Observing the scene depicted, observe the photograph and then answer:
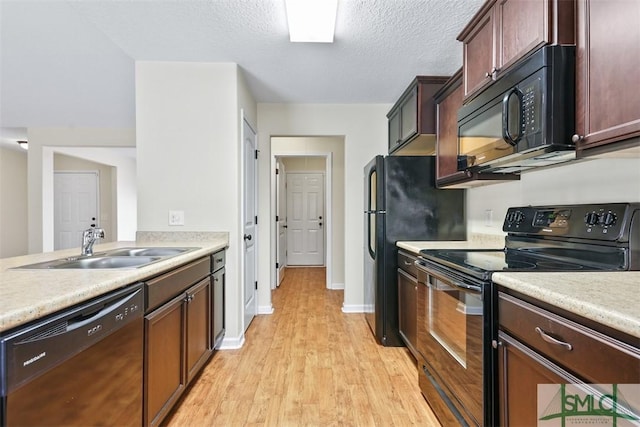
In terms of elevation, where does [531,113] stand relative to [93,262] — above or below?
above

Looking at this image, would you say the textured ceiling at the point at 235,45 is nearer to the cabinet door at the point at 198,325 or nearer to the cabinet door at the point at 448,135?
the cabinet door at the point at 448,135

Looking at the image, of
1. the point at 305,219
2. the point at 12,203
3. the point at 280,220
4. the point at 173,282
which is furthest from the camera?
the point at 305,219

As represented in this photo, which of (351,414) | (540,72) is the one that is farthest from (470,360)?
(540,72)

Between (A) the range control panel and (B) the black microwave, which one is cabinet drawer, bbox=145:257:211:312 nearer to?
(B) the black microwave

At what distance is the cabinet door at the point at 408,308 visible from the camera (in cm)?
224

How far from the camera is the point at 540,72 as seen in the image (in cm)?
123

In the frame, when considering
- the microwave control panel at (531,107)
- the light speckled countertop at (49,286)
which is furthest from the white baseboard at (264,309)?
the microwave control panel at (531,107)

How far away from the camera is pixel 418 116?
8.44ft

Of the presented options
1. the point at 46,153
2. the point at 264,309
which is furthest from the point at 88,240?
the point at 46,153

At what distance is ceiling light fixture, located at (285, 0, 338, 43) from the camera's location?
6.21ft

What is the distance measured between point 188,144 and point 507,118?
7.51ft

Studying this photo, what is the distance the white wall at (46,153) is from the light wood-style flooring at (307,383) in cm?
347

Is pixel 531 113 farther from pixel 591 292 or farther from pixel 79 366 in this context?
pixel 79 366

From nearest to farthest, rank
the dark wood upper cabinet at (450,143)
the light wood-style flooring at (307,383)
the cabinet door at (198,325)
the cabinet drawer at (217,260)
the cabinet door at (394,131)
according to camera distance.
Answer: the light wood-style flooring at (307,383) < the cabinet door at (198,325) < the dark wood upper cabinet at (450,143) < the cabinet drawer at (217,260) < the cabinet door at (394,131)
